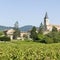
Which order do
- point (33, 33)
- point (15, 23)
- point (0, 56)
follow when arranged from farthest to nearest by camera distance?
point (15, 23) < point (33, 33) < point (0, 56)

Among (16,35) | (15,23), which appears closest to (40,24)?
(15,23)

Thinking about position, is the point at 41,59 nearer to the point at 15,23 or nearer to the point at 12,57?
the point at 12,57

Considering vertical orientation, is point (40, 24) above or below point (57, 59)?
above

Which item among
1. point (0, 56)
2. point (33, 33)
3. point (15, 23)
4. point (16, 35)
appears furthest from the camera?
point (15, 23)

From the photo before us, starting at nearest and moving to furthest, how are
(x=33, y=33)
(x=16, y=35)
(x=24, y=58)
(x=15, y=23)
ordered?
1. (x=24, y=58)
2. (x=33, y=33)
3. (x=16, y=35)
4. (x=15, y=23)

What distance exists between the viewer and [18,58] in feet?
45.1

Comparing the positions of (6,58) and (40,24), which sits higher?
(40,24)

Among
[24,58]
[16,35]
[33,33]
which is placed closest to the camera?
[24,58]

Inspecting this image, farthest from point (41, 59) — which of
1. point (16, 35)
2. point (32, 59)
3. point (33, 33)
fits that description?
point (16, 35)

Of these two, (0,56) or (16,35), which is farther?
(16,35)

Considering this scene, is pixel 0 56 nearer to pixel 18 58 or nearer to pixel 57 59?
pixel 18 58

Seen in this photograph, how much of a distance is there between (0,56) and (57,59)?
327cm

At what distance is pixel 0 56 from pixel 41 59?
6.61ft

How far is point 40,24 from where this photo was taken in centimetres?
16012
